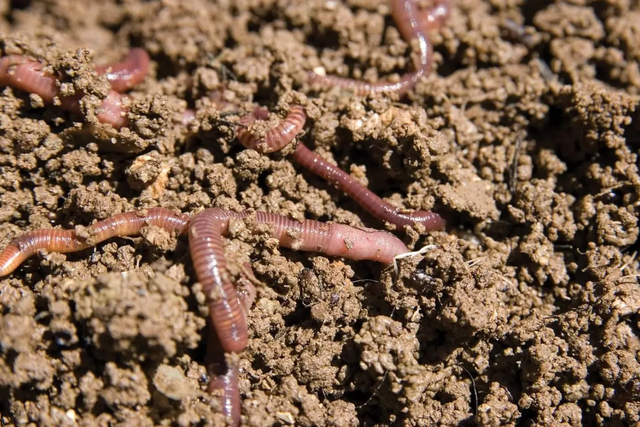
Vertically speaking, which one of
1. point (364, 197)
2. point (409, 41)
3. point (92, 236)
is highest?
point (409, 41)

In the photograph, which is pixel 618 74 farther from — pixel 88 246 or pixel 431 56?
pixel 88 246

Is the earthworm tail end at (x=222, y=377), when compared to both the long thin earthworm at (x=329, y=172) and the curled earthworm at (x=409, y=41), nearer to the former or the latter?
the long thin earthworm at (x=329, y=172)

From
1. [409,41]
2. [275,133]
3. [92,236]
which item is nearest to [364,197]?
[275,133]

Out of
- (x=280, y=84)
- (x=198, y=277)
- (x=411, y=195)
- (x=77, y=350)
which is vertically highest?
(x=280, y=84)

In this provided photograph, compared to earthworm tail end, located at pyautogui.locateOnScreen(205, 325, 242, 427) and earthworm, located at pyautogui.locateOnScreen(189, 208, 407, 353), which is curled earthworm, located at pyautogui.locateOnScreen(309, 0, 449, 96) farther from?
earthworm tail end, located at pyautogui.locateOnScreen(205, 325, 242, 427)

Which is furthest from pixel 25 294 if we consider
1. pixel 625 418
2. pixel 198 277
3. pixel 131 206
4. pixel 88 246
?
pixel 625 418

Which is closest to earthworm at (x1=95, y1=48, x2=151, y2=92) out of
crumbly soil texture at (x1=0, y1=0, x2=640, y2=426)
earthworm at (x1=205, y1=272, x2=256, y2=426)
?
crumbly soil texture at (x1=0, y1=0, x2=640, y2=426)

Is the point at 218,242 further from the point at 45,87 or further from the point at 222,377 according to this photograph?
the point at 45,87
